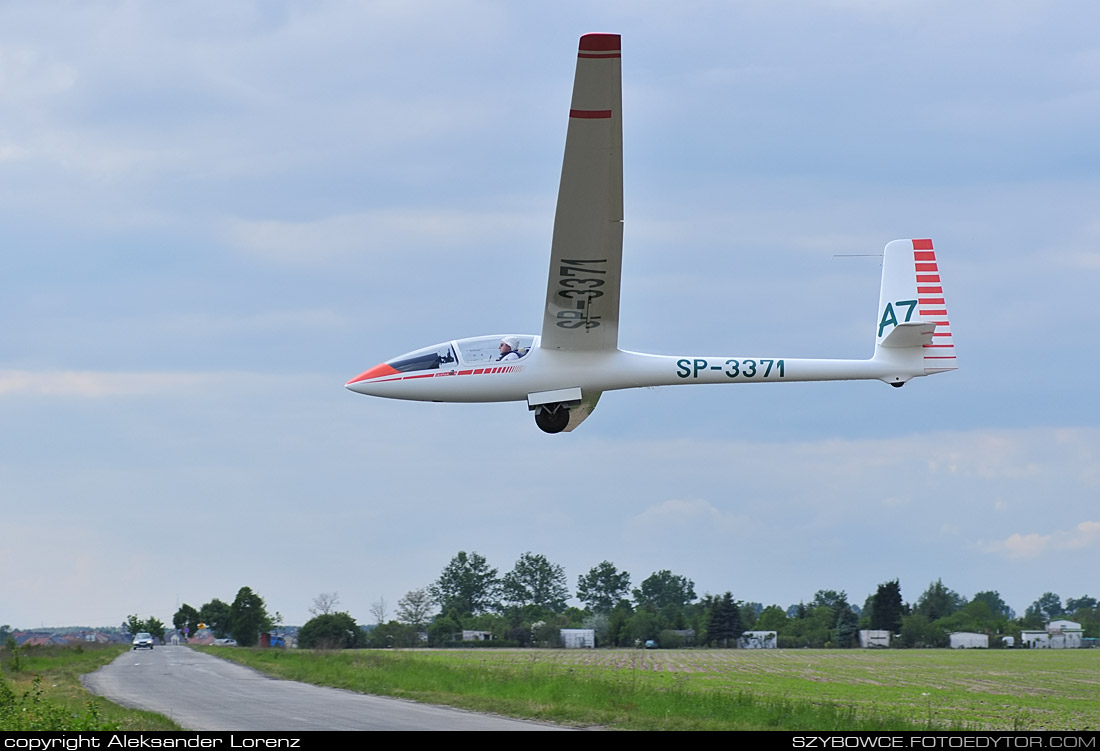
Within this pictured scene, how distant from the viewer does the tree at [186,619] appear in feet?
457

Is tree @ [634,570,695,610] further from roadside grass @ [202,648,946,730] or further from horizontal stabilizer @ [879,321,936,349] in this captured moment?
horizontal stabilizer @ [879,321,936,349]

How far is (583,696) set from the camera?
33938 millimetres

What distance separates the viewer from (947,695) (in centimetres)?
4900

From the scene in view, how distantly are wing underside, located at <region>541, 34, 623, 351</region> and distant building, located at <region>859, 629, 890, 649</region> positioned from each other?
80.1m

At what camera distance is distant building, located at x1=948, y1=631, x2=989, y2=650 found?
100 metres

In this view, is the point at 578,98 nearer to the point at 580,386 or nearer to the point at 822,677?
the point at 580,386

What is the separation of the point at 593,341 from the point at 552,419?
6.91 feet

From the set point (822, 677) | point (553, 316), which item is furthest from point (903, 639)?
point (553, 316)

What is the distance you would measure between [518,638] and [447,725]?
175 ft

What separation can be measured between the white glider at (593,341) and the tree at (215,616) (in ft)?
345

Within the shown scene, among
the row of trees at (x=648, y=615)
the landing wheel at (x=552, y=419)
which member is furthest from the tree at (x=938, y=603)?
the landing wheel at (x=552, y=419)

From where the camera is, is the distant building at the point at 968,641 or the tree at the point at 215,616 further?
the tree at the point at 215,616

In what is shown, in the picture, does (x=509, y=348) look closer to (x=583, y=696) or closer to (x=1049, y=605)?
(x=583, y=696)

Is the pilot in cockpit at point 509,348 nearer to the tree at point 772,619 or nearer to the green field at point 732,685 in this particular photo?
the green field at point 732,685
